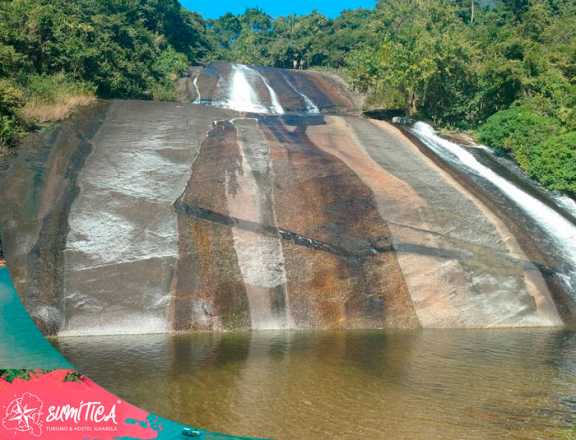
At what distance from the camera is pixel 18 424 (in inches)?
273

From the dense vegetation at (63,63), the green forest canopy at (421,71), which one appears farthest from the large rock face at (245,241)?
the green forest canopy at (421,71)

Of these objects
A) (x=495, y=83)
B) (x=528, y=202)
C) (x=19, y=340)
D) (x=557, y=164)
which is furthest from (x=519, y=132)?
(x=19, y=340)

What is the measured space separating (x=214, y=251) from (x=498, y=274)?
6.33m

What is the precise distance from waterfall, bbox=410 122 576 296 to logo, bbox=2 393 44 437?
458 inches

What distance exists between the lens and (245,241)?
13.8 metres

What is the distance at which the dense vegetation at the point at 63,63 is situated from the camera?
689 inches

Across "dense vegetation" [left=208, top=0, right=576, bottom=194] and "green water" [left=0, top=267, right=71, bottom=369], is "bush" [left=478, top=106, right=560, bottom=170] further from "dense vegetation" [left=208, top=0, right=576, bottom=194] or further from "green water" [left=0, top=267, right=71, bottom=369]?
"green water" [left=0, top=267, right=71, bottom=369]

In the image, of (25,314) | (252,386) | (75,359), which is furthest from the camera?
(25,314)

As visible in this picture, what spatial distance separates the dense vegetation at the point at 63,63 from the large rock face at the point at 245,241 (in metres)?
1.22

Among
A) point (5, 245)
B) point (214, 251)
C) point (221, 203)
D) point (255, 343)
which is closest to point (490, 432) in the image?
point (255, 343)

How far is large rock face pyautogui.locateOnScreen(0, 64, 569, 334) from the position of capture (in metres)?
12.4

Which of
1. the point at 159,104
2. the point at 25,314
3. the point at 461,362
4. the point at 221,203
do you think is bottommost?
the point at 25,314

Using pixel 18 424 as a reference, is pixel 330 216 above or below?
above

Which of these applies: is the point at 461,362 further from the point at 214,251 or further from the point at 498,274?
the point at 214,251
